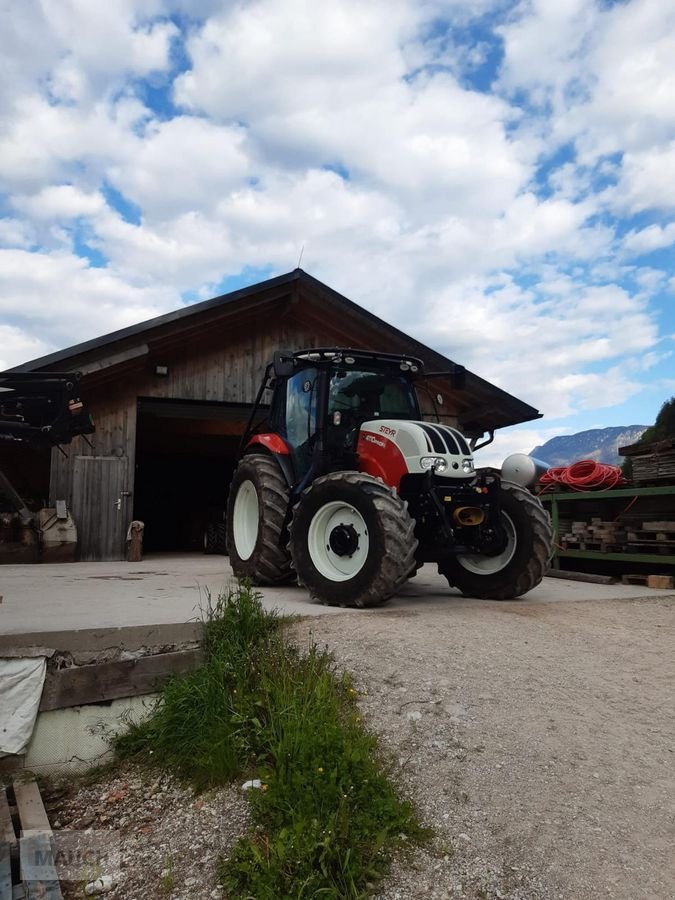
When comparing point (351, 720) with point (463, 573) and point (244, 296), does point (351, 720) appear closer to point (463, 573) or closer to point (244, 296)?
point (463, 573)

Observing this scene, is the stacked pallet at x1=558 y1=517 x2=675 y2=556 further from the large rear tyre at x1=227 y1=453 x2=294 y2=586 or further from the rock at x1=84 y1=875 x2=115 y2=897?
the rock at x1=84 y1=875 x2=115 y2=897

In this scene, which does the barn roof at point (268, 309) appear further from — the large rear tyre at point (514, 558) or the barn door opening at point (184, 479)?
the large rear tyre at point (514, 558)

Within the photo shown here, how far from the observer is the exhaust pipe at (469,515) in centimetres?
625

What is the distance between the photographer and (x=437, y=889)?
2.69 meters

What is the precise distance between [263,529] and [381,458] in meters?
1.37

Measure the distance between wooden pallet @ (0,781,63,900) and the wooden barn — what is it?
7129mm

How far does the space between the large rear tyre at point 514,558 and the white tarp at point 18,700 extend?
3.88m

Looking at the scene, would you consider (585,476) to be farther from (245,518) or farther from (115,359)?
(115,359)

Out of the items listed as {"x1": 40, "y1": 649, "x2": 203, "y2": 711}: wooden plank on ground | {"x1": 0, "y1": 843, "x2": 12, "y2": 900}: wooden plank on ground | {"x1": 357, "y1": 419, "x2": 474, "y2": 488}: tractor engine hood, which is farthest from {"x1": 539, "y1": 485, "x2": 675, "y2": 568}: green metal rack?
{"x1": 0, "y1": 843, "x2": 12, "y2": 900}: wooden plank on ground

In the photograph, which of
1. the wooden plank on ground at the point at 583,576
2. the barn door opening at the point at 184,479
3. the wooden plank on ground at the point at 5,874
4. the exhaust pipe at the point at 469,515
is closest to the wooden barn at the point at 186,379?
the barn door opening at the point at 184,479

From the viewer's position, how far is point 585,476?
9422 mm

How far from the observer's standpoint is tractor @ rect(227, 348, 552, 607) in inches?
226

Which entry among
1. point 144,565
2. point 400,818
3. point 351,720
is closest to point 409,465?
point 351,720

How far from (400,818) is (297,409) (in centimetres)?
468
